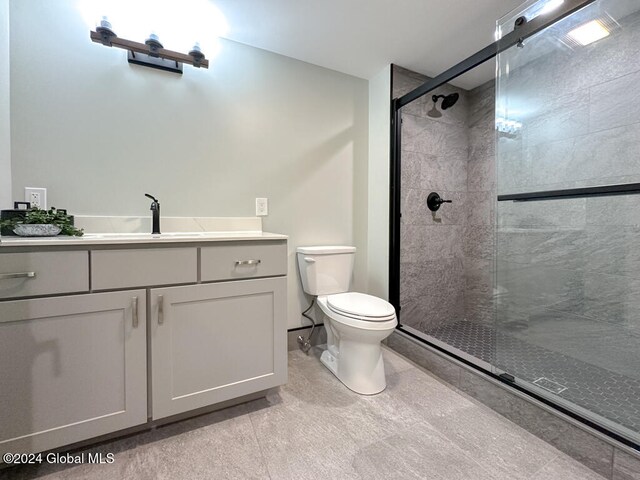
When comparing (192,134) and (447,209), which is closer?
(192,134)

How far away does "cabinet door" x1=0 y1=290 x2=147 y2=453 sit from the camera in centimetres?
98

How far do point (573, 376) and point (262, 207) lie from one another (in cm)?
202

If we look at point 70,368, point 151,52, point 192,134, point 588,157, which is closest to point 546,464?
point 588,157

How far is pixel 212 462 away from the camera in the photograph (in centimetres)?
111

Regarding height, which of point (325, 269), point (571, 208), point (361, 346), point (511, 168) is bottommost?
point (361, 346)

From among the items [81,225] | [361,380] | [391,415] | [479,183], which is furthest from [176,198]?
[479,183]

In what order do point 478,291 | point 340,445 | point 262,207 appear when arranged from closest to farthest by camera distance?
1. point 340,445
2. point 262,207
3. point 478,291

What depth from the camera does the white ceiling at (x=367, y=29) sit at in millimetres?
1534

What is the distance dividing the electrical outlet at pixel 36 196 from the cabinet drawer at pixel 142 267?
0.62 meters

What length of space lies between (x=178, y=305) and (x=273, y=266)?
1.48ft

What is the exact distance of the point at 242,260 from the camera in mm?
1343

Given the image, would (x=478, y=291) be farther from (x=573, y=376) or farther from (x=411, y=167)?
(x=411, y=167)

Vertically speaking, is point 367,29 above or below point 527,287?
above

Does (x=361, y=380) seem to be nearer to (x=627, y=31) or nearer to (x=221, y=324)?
(x=221, y=324)
